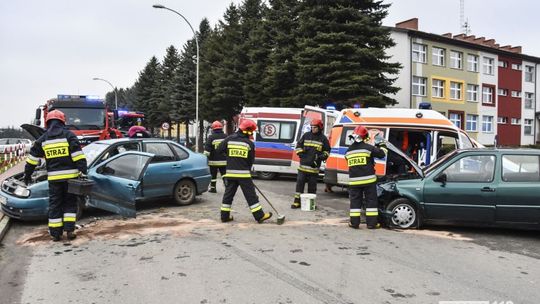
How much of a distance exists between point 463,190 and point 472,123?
121ft

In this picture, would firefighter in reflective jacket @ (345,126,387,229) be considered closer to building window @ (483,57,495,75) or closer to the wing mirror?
the wing mirror

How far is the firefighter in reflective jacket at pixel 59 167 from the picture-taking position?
6.79m

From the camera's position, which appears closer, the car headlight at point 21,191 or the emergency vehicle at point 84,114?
the car headlight at point 21,191

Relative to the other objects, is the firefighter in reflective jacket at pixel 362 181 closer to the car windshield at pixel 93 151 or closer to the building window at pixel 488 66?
the car windshield at pixel 93 151

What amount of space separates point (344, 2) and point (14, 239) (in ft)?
61.6

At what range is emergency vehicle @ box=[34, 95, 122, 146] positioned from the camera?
659 inches

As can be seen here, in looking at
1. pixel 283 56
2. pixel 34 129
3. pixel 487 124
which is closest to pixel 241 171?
pixel 34 129

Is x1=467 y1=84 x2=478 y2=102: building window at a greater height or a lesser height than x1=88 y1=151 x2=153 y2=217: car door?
greater

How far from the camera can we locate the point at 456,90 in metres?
39.7

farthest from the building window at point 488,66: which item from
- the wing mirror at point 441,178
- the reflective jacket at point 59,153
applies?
the reflective jacket at point 59,153

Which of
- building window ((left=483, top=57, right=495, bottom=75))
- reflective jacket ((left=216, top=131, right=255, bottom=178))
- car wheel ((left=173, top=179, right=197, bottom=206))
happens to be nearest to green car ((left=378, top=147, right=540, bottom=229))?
reflective jacket ((left=216, top=131, right=255, bottom=178))

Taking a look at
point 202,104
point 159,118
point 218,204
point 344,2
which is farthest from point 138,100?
point 218,204

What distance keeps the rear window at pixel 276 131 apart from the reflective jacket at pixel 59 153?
905 centimetres

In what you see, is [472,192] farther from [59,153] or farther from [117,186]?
[59,153]
